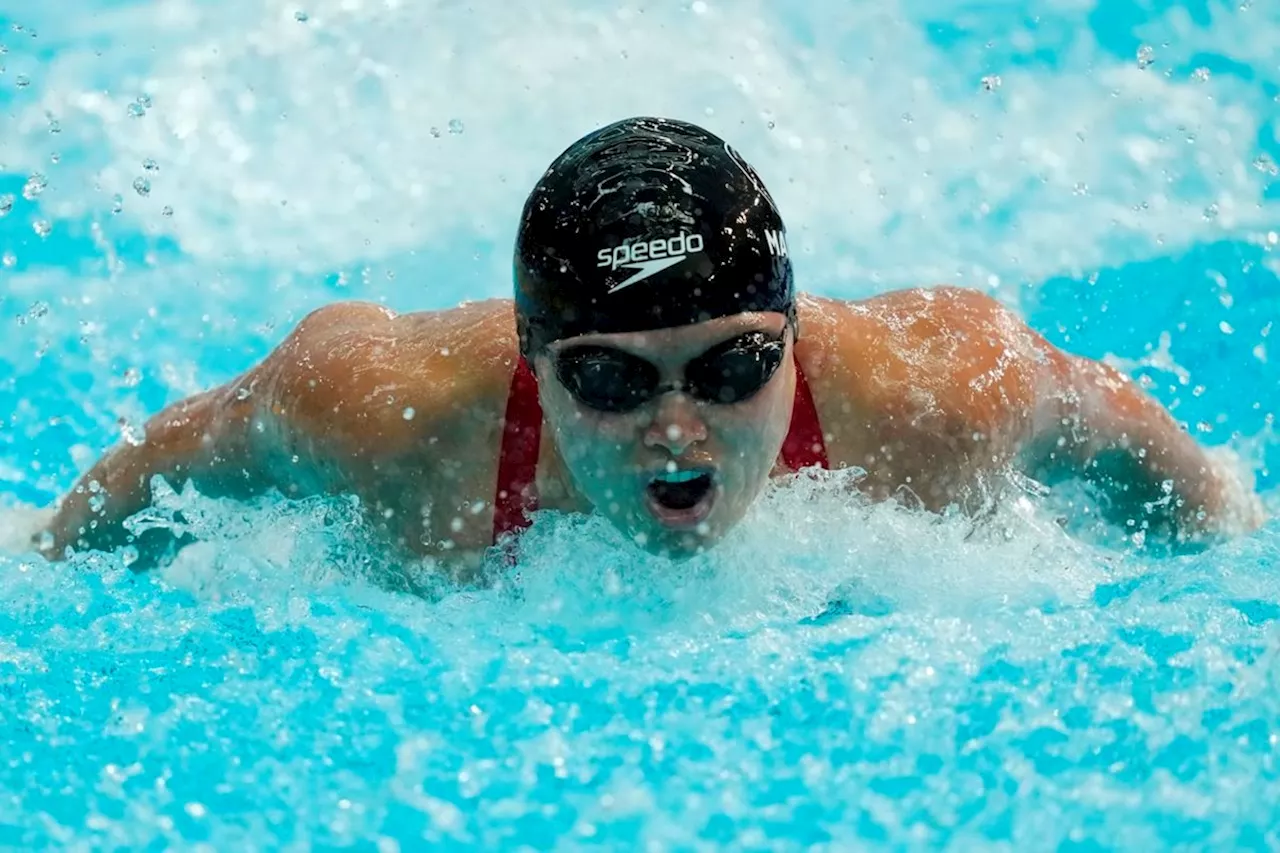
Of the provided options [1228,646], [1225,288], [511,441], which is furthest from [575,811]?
[1225,288]

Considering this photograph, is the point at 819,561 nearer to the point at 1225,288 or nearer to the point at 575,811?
the point at 575,811

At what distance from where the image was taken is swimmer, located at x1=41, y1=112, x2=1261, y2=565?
94.3 inches


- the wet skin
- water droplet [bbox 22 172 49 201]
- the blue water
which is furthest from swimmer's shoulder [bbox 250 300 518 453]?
water droplet [bbox 22 172 49 201]

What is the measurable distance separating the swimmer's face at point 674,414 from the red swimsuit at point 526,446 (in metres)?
0.13

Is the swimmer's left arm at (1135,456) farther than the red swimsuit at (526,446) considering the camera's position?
Yes

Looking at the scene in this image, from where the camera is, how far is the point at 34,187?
16.7 ft

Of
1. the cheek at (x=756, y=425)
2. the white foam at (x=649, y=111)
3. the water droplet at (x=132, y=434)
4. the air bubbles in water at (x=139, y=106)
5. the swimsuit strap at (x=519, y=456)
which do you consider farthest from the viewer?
the air bubbles in water at (x=139, y=106)

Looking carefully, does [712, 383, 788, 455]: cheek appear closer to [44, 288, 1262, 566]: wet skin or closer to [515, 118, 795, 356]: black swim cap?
[44, 288, 1262, 566]: wet skin

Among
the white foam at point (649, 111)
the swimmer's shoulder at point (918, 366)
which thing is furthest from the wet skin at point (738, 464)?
the white foam at point (649, 111)

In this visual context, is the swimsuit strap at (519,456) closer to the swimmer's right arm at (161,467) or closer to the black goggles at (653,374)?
the black goggles at (653,374)

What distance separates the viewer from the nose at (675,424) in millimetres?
2395

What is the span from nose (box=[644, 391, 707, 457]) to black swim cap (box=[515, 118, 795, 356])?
130mm

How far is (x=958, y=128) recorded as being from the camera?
5336mm

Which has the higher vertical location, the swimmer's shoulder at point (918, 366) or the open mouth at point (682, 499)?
the swimmer's shoulder at point (918, 366)
